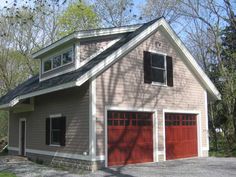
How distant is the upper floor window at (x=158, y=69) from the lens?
16734 mm

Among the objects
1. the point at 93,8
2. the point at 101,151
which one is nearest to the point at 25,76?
the point at 93,8

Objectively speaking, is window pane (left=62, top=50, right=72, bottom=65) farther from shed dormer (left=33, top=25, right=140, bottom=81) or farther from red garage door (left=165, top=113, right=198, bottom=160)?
red garage door (left=165, top=113, right=198, bottom=160)

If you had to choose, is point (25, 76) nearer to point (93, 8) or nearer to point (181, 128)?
point (93, 8)

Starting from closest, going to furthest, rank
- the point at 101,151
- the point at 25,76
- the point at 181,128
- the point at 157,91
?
the point at 101,151 → the point at 157,91 → the point at 181,128 → the point at 25,76

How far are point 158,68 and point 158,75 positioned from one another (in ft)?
1.15

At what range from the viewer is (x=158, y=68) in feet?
57.5

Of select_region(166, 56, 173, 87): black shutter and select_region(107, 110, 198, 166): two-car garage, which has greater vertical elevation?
select_region(166, 56, 173, 87): black shutter

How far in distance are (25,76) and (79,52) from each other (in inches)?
940

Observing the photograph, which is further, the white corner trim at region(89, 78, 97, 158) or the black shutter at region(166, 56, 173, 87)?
the black shutter at region(166, 56, 173, 87)

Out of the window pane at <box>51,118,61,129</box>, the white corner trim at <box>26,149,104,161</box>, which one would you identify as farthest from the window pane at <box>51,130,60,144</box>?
the white corner trim at <box>26,149,104,161</box>

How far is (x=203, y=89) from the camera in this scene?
20.2 metres

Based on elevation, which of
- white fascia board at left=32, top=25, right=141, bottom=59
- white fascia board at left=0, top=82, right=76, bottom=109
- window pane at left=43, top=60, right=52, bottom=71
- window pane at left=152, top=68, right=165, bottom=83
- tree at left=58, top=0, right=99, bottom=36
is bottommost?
white fascia board at left=0, top=82, right=76, bottom=109

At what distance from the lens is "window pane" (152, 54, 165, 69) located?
57.2 ft

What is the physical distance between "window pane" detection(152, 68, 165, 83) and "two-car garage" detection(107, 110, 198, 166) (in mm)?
1731
